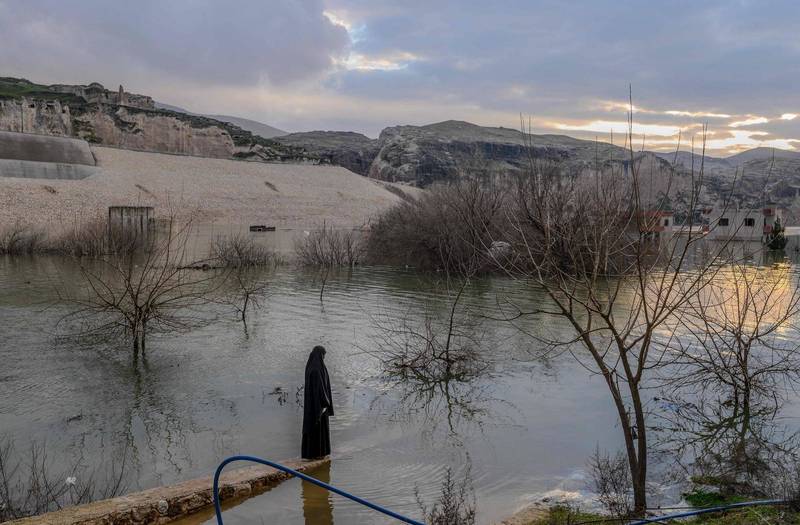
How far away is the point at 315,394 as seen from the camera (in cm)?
855

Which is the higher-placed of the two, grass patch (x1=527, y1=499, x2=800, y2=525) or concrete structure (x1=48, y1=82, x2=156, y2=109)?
concrete structure (x1=48, y1=82, x2=156, y2=109)

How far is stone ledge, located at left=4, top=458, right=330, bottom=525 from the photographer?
20.5 ft

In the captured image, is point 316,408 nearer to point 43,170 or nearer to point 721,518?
point 721,518

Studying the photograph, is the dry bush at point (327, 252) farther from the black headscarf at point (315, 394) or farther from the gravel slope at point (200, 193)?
the black headscarf at point (315, 394)

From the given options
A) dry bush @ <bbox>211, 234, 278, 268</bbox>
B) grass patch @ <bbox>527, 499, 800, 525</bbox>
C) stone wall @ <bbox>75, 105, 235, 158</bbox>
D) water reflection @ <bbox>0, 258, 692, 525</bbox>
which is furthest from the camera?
stone wall @ <bbox>75, 105, 235, 158</bbox>

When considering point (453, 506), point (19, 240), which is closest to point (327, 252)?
point (19, 240)

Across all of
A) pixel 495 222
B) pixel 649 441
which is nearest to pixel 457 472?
pixel 649 441

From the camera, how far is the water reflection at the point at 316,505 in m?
7.18

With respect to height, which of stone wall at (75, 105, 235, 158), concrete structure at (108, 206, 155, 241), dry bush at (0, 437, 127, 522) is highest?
stone wall at (75, 105, 235, 158)

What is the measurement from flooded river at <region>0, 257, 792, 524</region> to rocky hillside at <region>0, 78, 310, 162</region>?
59.1 m

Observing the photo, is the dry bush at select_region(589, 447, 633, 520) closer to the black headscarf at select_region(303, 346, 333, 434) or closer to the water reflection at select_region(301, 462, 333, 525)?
the water reflection at select_region(301, 462, 333, 525)

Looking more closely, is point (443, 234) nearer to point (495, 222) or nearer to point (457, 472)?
point (495, 222)

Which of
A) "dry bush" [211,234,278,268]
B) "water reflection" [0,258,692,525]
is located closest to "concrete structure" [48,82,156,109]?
"dry bush" [211,234,278,268]

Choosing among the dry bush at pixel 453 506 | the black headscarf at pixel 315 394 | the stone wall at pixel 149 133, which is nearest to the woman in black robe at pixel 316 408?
the black headscarf at pixel 315 394
